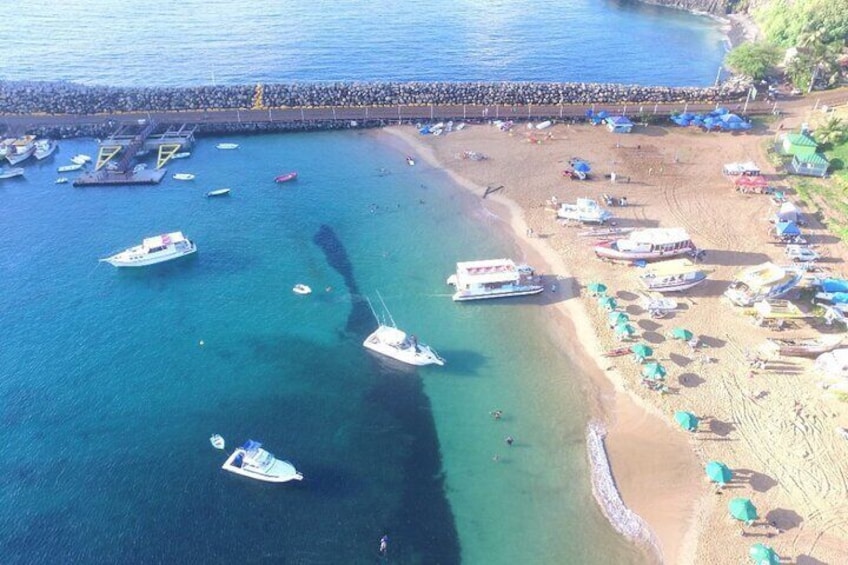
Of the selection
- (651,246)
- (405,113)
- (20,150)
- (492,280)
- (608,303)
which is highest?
(405,113)

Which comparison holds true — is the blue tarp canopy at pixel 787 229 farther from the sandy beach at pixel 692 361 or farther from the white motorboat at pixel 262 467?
the white motorboat at pixel 262 467

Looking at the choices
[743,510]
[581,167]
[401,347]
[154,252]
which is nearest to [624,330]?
[743,510]

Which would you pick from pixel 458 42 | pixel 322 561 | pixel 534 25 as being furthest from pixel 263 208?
pixel 534 25

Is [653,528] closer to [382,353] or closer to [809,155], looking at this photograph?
[382,353]

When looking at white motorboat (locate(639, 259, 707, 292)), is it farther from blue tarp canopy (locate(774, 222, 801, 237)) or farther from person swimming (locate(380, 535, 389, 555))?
person swimming (locate(380, 535, 389, 555))

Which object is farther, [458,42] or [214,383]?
[458,42]

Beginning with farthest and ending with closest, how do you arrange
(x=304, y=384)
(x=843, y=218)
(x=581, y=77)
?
(x=581, y=77) < (x=843, y=218) < (x=304, y=384)

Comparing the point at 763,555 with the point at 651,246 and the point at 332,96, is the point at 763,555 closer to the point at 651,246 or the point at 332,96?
the point at 651,246
